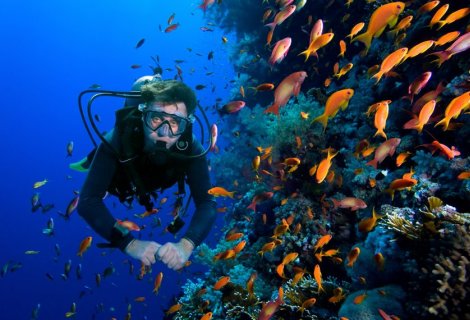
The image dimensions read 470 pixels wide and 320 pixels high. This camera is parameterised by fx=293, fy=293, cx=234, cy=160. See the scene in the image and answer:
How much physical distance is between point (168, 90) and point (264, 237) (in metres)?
3.69

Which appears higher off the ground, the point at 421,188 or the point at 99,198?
the point at 99,198

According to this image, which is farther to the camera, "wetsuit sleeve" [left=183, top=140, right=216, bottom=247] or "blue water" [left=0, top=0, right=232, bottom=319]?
"blue water" [left=0, top=0, right=232, bottom=319]

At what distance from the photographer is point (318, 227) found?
5004 millimetres

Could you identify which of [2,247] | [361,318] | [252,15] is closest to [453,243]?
[361,318]

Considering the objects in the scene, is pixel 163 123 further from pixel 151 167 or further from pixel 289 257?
pixel 289 257

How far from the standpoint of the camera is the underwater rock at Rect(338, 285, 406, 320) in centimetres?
295

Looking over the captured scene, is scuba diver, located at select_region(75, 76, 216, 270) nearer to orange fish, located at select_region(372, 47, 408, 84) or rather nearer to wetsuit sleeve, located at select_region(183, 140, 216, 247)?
wetsuit sleeve, located at select_region(183, 140, 216, 247)

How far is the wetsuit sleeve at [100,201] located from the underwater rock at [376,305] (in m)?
2.40

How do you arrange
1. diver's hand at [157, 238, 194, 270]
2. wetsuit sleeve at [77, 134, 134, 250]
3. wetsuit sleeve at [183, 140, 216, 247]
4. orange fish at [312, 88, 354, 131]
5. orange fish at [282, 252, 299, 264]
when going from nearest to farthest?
diver's hand at [157, 238, 194, 270]
wetsuit sleeve at [77, 134, 134, 250]
orange fish at [312, 88, 354, 131]
wetsuit sleeve at [183, 140, 216, 247]
orange fish at [282, 252, 299, 264]

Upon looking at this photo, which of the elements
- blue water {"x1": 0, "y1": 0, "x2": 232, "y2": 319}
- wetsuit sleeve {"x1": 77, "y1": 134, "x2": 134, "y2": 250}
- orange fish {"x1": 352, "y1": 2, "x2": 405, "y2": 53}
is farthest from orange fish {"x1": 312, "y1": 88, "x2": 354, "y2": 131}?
blue water {"x1": 0, "y1": 0, "x2": 232, "y2": 319}

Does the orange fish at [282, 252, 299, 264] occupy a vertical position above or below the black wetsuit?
below

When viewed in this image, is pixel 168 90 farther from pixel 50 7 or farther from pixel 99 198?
pixel 50 7

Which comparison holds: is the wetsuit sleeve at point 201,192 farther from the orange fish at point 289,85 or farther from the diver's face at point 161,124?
the orange fish at point 289,85

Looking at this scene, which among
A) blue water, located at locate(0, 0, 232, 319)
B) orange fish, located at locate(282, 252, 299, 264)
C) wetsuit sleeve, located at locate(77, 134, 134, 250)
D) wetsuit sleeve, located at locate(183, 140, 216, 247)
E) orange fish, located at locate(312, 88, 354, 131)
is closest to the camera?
wetsuit sleeve, located at locate(77, 134, 134, 250)
